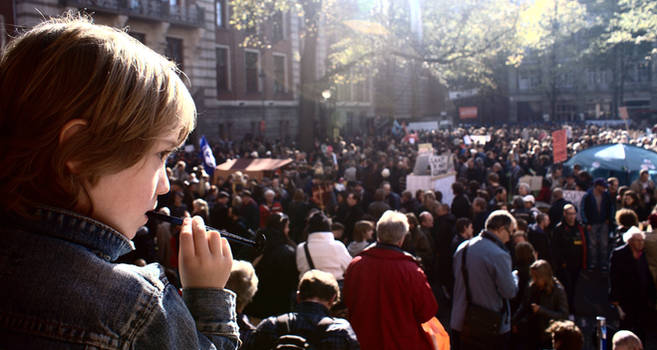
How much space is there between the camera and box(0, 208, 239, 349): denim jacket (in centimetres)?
91

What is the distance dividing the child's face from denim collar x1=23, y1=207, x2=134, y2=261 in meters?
0.03

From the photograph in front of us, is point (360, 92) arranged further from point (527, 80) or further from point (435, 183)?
point (435, 183)

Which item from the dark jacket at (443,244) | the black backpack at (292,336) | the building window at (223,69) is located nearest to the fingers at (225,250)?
the black backpack at (292,336)

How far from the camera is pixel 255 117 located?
36906 millimetres

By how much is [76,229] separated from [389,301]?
375 cm

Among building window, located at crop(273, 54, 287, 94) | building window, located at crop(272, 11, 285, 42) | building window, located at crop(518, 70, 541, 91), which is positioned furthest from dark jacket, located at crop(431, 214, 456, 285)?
building window, located at crop(518, 70, 541, 91)

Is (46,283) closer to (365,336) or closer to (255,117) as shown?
(365,336)

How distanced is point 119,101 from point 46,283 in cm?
32

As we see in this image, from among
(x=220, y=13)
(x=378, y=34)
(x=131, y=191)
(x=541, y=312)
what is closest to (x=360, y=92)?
(x=220, y=13)

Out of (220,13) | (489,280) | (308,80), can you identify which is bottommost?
(489,280)

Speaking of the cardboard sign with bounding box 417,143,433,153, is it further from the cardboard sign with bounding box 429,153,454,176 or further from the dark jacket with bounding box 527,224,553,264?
the dark jacket with bounding box 527,224,553,264

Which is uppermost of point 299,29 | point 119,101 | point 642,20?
point 299,29

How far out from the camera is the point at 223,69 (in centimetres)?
3538

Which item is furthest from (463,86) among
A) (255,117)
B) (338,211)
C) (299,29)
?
(338,211)
